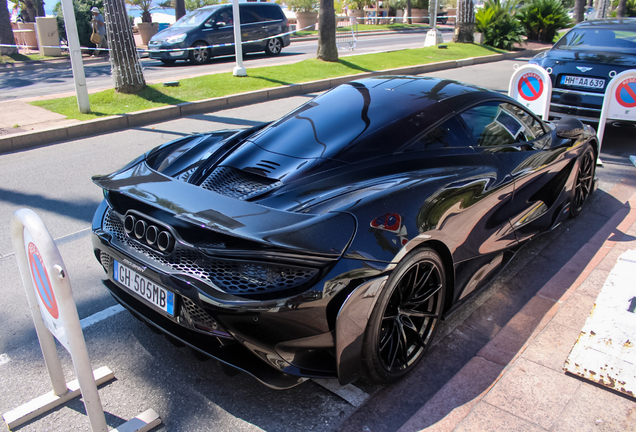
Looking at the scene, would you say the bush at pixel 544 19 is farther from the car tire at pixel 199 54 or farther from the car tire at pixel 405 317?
the car tire at pixel 405 317

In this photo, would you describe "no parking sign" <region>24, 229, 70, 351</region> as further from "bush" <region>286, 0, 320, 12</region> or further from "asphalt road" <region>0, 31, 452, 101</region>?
"bush" <region>286, 0, 320, 12</region>

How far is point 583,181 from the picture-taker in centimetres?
482

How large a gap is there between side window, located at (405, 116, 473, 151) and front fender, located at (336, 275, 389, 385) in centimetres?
102

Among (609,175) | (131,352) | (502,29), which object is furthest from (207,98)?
(502,29)

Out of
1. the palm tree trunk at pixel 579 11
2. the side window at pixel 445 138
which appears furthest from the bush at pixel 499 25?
the side window at pixel 445 138

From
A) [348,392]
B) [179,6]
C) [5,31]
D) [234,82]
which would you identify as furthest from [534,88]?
[179,6]

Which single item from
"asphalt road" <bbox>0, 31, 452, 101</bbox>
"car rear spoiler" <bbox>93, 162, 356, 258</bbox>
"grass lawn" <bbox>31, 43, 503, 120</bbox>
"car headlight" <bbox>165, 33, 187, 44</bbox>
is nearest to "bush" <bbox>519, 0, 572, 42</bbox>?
"grass lawn" <bbox>31, 43, 503, 120</bbox>

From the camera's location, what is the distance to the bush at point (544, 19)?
71.3 feet

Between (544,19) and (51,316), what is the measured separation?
24276 mm

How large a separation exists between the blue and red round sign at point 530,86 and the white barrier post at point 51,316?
6339mm

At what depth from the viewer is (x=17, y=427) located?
7.84 ft

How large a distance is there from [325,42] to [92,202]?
10541 mm

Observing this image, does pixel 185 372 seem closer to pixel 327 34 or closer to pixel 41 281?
pixel 41 281

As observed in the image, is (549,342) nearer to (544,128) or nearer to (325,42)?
(544,128)
